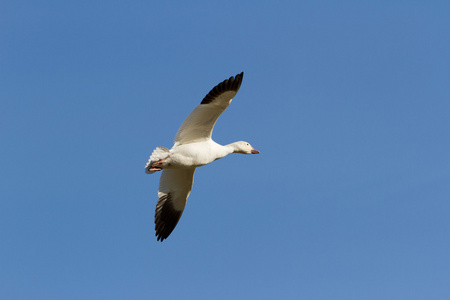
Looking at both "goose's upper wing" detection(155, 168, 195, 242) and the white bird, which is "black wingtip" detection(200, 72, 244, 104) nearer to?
the white bird

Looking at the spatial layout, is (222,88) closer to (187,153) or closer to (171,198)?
(187,153)

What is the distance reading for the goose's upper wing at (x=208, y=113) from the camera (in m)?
12.4

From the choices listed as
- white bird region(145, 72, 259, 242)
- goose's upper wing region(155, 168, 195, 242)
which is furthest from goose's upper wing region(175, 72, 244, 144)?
goose's upper wing region(155, 168, 195, 242)

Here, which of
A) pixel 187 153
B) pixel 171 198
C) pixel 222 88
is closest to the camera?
pixel 222 88

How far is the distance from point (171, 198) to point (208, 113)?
2.82m

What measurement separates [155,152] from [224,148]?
1662 mm

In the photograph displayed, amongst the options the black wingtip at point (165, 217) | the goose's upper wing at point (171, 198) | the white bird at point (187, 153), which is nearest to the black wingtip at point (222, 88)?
the white bird at point (187, 153)

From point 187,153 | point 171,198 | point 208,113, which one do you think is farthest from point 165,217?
point 208,113

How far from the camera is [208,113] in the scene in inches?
499

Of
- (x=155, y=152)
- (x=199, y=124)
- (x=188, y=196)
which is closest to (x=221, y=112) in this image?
(x=199, y=124)

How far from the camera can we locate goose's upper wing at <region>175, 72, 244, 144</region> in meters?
12.4

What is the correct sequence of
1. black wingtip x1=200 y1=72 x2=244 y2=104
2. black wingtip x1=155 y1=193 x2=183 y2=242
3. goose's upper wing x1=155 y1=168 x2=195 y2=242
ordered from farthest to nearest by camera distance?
black wingtip x1=155 y1=193 x2=183 y2=242 < goose's upper wing x1=155 y1=168 x2=195 y2=242 < black wingtip x1=200 y1=72 x2=244 y2=104

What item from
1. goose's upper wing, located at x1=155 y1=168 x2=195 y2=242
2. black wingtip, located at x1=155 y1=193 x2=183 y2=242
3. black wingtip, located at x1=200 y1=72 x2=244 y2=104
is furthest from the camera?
black wingtip, located at x1=155 y1=193 x2=183 y2=242

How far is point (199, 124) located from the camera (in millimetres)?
12898
